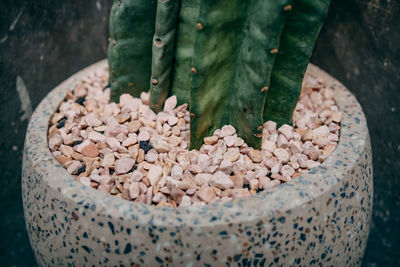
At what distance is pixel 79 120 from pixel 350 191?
0.73m

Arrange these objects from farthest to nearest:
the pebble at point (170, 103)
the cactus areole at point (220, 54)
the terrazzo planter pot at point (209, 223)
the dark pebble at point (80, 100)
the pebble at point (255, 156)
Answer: the dark pebble at point (80, 100), the pebble at point (170, 103), the pebble at point (255, 156), the cactus areole at point (220, 54), the terrazzo planter pot at point (209, 223)

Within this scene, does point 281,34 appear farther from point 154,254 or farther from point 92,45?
point 92,45

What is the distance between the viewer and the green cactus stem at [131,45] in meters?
1.04

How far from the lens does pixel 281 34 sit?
3.01ft

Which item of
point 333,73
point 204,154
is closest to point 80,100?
point 204,154

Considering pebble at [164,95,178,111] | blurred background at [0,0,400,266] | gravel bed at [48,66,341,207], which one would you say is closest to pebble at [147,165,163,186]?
gravel bed at [48,66,341,207]

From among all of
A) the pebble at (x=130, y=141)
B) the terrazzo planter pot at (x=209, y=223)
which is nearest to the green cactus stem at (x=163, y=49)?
the pebble at (x=130, y=141)

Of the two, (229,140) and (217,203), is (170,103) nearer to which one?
(229,140)

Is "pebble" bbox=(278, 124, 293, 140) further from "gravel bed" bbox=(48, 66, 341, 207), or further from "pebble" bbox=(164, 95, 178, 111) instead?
"pebble" bbox=(164, 95, 178, 111)

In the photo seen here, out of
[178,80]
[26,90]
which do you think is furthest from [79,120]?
[26,90]

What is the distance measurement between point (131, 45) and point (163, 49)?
0.14m

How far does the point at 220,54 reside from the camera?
0.93 metres

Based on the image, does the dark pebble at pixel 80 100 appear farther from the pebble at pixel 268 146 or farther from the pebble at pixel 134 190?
the pebble at pixel 268 146

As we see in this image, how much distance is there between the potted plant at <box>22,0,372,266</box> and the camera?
30.6 inches
